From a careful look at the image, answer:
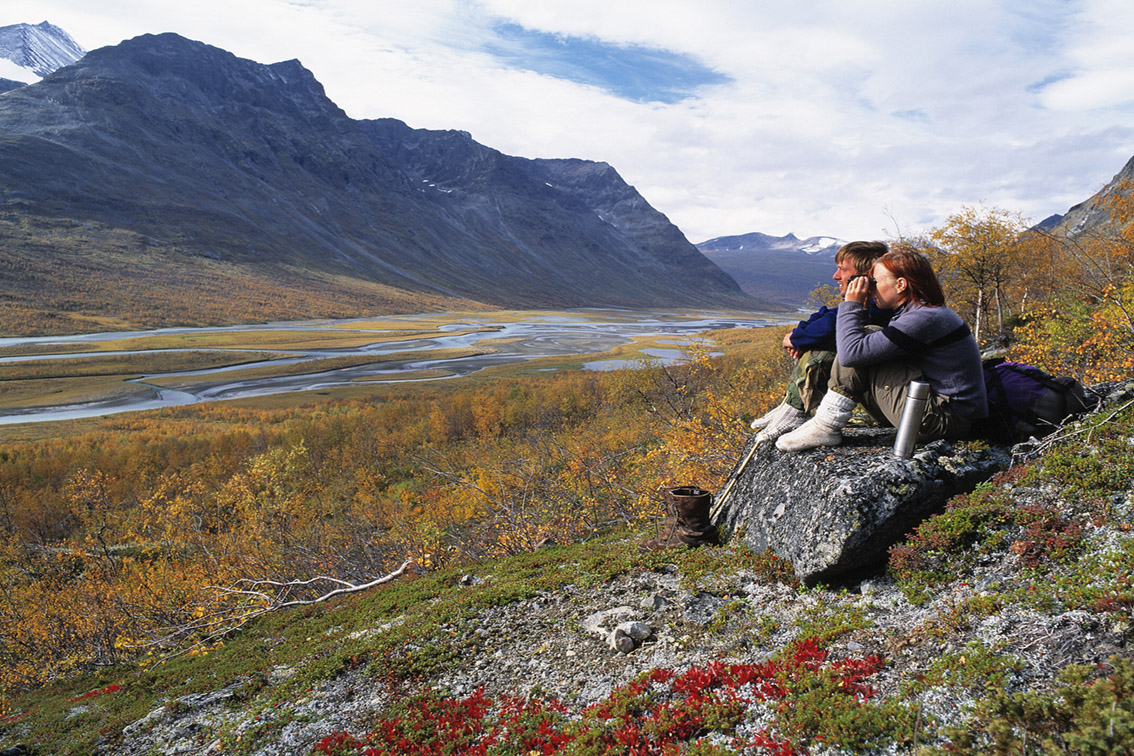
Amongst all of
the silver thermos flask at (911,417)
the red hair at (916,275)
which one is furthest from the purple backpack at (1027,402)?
the red hair at (916,275)

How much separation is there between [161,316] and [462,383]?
8166 centimetres

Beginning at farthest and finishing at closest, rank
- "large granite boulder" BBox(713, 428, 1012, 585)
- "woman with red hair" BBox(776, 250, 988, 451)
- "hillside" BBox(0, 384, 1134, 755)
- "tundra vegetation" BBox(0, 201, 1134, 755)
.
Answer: "large granite boulder" BBox(713, 428, 1012, 585) → "woman with red hair" BBox(776, 250, 988, 451) → "tundra vegetation" BBox(0, 201, 1134, 755) → "hillside" BBox(0, 384, 1134, 755)

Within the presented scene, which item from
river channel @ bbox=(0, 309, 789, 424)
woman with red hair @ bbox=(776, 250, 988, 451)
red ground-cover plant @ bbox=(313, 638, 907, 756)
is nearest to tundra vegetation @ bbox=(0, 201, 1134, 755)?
red ground-cover plant @ bbox=(313, 638, 907, 756)

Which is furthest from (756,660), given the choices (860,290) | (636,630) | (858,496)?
(860,290)

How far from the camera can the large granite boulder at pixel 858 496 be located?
16.1 feet

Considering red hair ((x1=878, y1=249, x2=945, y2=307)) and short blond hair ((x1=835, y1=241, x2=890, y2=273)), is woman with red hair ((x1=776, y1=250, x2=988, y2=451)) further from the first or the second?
short blond hair ((x1=835, y1=241, x2=890, y2=273))

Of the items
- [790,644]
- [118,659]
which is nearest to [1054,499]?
[790,644]

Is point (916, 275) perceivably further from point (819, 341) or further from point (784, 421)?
point (784, 421)

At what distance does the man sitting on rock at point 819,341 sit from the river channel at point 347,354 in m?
19.8

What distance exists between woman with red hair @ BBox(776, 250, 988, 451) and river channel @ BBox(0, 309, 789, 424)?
20.6 meters

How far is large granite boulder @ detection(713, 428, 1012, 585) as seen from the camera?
490cm

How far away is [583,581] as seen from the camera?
6984 millimetres

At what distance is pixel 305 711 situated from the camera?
5.62 metres

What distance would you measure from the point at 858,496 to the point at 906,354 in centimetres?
139
